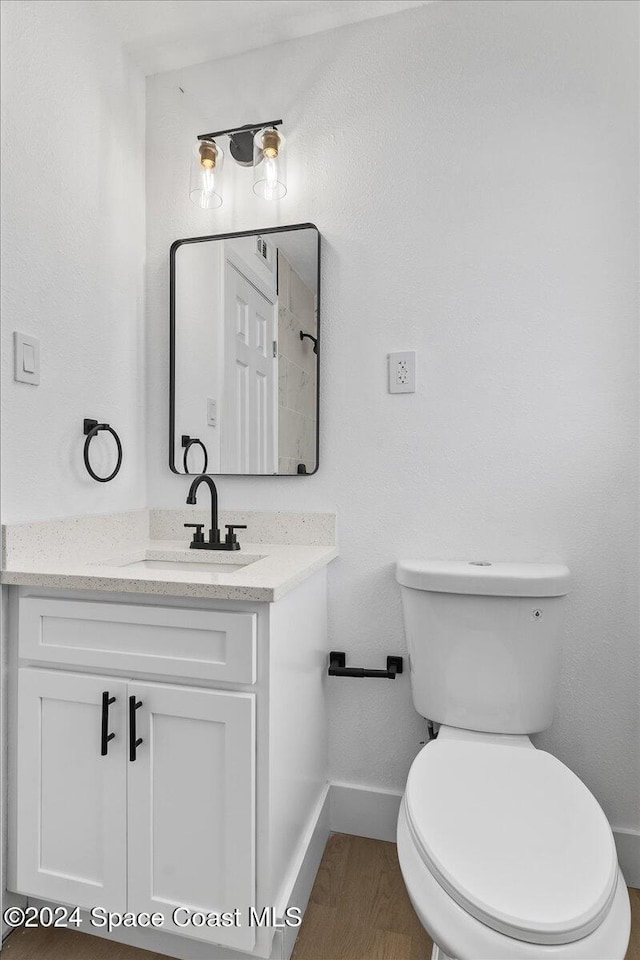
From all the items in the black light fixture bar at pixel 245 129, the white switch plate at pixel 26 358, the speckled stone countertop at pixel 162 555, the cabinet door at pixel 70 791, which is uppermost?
the black light fixture bar at pixel 245 129

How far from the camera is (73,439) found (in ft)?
4.65

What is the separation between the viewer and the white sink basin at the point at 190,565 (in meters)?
1.46

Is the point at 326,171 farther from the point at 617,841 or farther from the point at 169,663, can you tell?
the point at 617,841

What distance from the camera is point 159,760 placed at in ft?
3.60

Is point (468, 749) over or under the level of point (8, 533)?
under

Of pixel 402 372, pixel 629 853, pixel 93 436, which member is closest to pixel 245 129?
pixel 402 372

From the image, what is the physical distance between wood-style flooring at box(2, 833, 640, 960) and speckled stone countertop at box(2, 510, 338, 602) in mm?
790

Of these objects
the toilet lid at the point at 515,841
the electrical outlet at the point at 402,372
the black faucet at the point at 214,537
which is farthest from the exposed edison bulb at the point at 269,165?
the toilet lid at the point at 515,841

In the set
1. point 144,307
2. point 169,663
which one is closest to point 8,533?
point 169,663

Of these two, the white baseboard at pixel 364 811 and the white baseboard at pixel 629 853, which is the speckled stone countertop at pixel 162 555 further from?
the white baseboard at pixel 629 853

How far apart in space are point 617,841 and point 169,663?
1.24 m

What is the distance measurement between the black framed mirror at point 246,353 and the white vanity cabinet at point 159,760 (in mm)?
588

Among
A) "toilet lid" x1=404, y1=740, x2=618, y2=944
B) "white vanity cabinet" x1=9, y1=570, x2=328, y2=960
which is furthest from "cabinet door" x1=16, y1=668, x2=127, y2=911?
"toilet lid" x1=404, y1=740, x2=618, y2=944

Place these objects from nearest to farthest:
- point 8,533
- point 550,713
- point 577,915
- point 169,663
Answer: point 577,915
point 169,663
point 8,533
point 550,713
